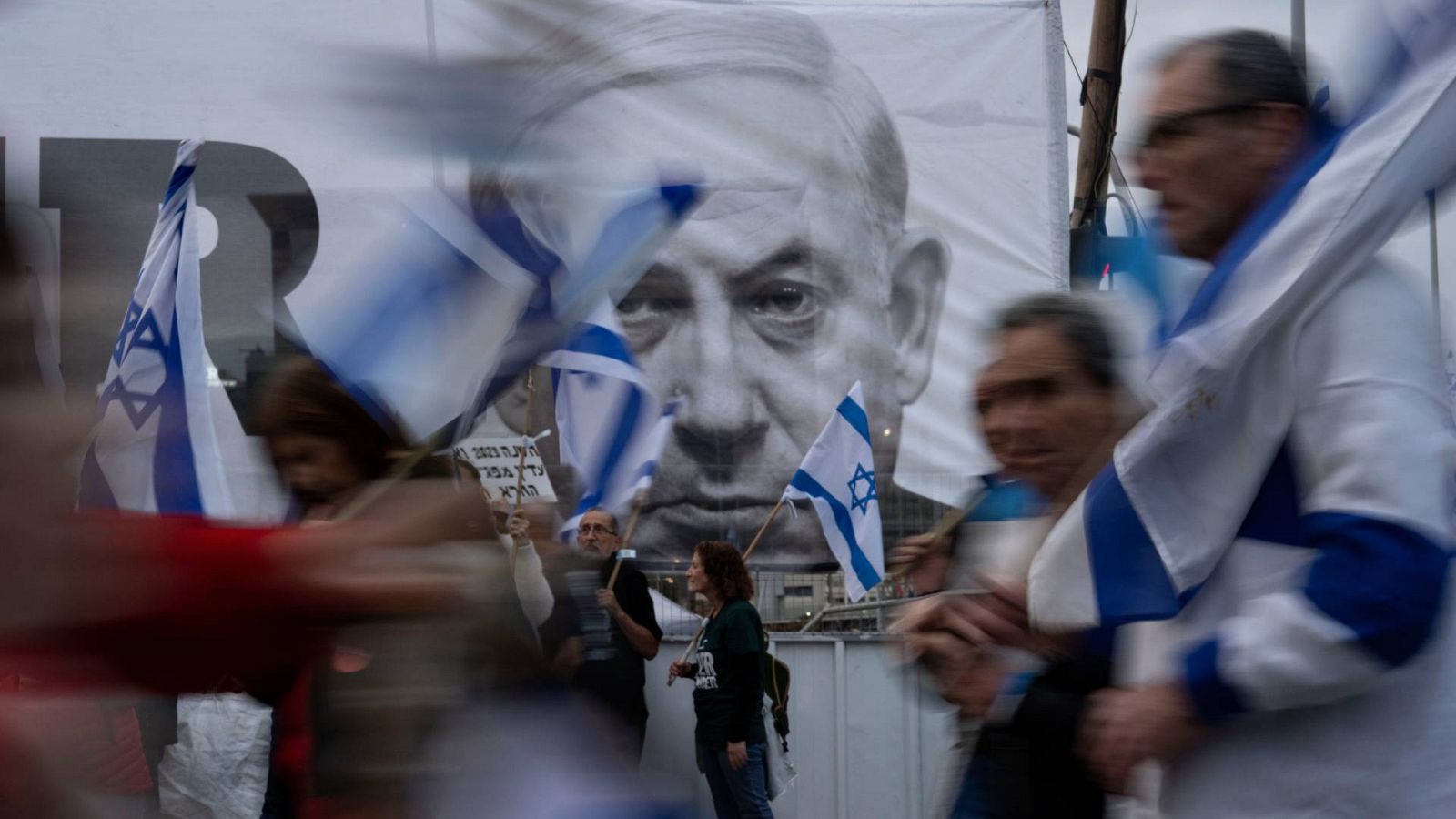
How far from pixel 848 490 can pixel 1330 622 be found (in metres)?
6.33

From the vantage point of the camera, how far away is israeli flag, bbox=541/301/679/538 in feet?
15.4

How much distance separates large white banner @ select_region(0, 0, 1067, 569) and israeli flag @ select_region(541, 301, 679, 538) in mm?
2785

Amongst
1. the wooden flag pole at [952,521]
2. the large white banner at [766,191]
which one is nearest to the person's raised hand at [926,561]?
the wooden flag pole at [952,521]

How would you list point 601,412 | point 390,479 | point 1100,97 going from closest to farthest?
point 390,479 → point 601,412 → point 1100,97

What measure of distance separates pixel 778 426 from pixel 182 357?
183 inches

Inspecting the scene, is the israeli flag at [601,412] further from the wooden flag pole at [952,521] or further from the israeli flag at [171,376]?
the wooden flag pole at [952,521]

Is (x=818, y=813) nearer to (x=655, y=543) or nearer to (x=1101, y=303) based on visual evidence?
(x=655, y=543)

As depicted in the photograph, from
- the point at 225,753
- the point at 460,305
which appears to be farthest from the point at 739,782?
the point at 460,305

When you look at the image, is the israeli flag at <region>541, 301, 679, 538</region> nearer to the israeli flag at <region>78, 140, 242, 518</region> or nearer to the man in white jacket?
the israeli flag at <region>78, 140, 242, 518</region>

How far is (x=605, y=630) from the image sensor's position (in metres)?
3.33

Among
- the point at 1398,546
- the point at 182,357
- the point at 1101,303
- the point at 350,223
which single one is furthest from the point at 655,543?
the point at 1398,546

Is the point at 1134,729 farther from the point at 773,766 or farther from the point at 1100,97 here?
the point at 1100,97

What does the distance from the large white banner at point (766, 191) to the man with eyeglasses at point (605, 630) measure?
190cm

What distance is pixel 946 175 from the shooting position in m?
8.92
